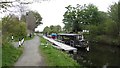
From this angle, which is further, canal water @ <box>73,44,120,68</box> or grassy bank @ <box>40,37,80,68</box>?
canal water @ <box>73,44,120,68</box>

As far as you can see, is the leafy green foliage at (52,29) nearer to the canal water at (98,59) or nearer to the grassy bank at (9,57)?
the canal water at (98,59)

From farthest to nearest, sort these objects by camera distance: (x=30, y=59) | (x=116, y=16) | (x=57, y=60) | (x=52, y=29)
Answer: (x=52, y=29)
(x=116, y=16)
(x=57, y=60)
(x=30, y=59)

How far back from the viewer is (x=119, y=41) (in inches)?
2112

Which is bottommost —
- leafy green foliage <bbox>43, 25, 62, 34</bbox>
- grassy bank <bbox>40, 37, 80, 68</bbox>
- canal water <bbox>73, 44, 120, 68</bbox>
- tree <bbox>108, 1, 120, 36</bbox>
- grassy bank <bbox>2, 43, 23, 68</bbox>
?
leafy green foliage <bbox>43, 25, 62, 34</bbox>

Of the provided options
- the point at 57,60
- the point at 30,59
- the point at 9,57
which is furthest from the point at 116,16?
the point at 9,57

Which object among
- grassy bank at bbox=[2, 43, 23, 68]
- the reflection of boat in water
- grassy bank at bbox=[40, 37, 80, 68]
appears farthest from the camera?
the reflection of boat in water

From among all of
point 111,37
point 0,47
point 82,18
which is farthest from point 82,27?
point 0,47

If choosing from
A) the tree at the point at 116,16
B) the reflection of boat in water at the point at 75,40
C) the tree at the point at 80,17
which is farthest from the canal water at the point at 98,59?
the tree at the point at 80,17

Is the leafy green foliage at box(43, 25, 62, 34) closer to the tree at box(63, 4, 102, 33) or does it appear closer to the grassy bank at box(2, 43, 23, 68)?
the tree at box(63, 4, 102, 33)

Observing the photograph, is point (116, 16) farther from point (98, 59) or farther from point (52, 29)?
point (52, 29)

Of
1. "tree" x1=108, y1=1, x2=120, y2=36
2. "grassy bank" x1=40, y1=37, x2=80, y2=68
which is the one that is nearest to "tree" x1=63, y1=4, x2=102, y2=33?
"tree" x1=108, y1=1, x2=120, y2=36

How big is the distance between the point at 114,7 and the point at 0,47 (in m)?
41.0

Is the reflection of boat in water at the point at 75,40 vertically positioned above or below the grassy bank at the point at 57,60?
below

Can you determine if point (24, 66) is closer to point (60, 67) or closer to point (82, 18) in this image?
point (60, 67)
